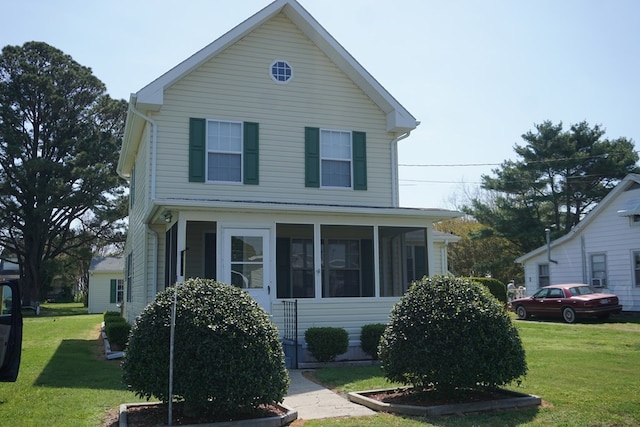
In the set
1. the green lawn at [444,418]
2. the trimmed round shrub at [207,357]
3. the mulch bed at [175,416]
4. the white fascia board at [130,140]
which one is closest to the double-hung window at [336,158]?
the white fascia board at [130,140]

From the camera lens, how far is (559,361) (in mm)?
10664

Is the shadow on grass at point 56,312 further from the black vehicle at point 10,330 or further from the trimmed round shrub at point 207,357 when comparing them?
the trimmed round shrub at point 207,357

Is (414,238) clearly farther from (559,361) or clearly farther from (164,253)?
(164,253)

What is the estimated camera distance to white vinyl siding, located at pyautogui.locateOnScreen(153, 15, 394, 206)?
12.9 m

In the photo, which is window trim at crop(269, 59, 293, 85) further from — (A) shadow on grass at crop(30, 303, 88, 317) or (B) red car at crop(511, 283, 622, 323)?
(A) shadow on grass at crop(30, 303, 88, 317)

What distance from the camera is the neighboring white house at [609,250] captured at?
21.6m

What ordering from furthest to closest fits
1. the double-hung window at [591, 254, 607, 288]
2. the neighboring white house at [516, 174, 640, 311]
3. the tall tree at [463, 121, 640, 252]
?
the tall tree at [463, 121, 640, 252]
the double-hung window at [591, 254, 607, 288]
the neighboring white house at [516, 174, 640, 311]

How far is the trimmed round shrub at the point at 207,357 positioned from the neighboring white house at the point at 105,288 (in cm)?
3187

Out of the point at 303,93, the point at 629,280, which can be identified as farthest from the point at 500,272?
the point at 303,93

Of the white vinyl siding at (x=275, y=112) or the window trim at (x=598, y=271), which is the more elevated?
the white vinyl siding at (x=275, y=112)

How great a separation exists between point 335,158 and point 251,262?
393 cm

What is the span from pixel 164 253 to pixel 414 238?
5.96 metres

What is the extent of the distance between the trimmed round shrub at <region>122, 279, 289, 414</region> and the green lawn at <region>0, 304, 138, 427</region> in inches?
38.0

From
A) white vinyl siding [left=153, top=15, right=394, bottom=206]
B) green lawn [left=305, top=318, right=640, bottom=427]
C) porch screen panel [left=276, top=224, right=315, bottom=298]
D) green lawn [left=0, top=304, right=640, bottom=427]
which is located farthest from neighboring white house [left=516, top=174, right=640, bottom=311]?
porch screen panel [left=276, top=224, right=315, bottom=298]
